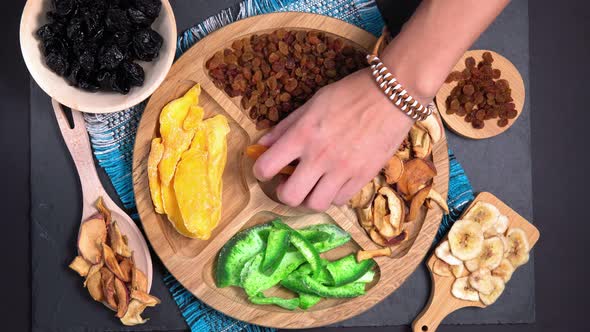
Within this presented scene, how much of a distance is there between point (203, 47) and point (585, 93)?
3.61ft

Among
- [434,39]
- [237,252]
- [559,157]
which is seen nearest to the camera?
[434,39]

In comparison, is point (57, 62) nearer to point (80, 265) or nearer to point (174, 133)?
point (174, 133)

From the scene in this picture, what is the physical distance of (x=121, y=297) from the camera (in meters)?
1.43

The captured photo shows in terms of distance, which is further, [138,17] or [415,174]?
[415,174]

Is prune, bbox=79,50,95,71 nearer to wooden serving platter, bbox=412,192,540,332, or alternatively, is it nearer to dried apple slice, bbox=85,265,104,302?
dried apple slice, bbox=85,265,104,302

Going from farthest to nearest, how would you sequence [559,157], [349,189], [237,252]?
[559,157] → [237,252] → [349,189]

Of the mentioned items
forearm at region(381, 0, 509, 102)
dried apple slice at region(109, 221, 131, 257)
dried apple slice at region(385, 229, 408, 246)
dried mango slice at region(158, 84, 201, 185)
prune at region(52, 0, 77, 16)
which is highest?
prune at region(52, 0, 77, 16)

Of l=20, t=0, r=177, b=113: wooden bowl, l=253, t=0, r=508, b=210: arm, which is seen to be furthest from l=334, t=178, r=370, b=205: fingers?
l=20, t=0, r=177, b=113: wooden bowl

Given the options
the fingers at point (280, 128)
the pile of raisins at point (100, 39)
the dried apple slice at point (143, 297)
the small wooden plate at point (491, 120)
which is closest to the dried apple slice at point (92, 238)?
the dried apple slice at point (143, 297)

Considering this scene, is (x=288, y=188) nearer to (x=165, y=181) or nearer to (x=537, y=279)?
(x=165, y=181)

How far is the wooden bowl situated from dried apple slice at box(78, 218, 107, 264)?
0.31m

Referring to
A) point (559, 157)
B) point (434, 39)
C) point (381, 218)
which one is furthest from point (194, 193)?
point (559, 157)

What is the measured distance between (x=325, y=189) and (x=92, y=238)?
62 centimetres

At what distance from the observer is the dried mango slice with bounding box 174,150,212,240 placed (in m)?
1.33
